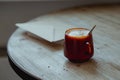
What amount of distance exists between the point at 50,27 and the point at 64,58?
10.5 inches

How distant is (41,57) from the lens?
0.92 meters

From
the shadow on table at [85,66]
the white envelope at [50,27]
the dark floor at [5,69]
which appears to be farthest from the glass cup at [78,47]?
the dark floor at [5,69]

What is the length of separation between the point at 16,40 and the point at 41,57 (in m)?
0.21

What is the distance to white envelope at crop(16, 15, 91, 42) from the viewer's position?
3.40 ft

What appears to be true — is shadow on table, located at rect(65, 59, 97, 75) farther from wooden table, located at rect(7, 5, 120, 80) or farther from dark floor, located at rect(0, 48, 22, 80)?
dark floor, located at rect(0, 48, 22, 80)

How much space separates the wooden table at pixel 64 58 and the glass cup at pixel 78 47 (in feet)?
0.09

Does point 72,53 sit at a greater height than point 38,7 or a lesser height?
greater

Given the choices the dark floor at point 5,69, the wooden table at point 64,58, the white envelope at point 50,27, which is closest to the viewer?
the wooden table at point 64,58

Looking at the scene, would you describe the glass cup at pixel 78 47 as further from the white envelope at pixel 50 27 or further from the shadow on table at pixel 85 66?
the white envelope at pixel 50 27

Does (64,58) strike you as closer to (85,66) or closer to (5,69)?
(85,66)

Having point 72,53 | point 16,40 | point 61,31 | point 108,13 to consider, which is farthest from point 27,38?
point 108,13

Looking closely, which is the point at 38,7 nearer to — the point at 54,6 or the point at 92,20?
the point at 54,6

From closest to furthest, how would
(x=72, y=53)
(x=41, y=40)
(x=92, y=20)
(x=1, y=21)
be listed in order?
(x=72, y=53) → (x=41, y=40) → (x=92, y=20) → (x=1, y=21)

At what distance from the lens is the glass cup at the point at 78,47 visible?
84 centimetres
